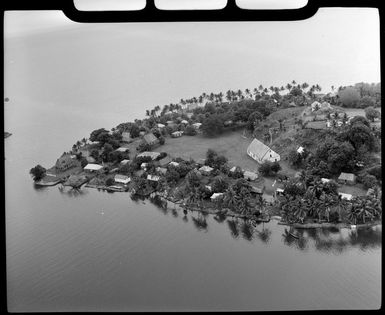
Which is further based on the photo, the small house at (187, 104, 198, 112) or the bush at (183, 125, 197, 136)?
the bush at (183, 125, 197, 136)

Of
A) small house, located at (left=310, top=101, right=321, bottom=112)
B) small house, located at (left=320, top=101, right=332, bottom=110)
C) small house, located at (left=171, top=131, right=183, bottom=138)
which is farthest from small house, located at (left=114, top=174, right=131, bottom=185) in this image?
small house, located at (left=320, top=101, right=332, bottom=110)

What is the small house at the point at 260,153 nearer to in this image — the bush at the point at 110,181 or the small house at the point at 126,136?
the small house at the point at 126,136

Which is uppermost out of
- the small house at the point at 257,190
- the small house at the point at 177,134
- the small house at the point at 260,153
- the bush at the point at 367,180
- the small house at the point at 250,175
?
the small house at the point at 177,134

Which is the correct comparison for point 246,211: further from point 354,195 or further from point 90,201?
point 90,201

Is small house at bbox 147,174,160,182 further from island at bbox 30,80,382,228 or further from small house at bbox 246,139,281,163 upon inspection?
small house at bbox 246,139,281,163

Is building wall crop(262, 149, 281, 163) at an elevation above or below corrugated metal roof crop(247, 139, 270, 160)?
below

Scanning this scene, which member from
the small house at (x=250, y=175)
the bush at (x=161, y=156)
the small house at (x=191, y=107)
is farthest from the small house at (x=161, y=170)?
the small house at (x=250, y=175)

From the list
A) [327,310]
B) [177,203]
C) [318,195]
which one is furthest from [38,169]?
[327,310]

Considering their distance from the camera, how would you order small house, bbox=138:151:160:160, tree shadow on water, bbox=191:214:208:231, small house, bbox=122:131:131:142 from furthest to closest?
small house, bbox=138:151:160:160 < small house, bbox=122:131:131:142 < tree shadow on water, bbox=191:214:208:231

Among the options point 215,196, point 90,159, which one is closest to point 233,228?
point 215,196

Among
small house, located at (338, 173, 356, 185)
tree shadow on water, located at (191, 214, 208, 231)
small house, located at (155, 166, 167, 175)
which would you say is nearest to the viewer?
tree shadow on water, located at (191, 214, 208, 231)
